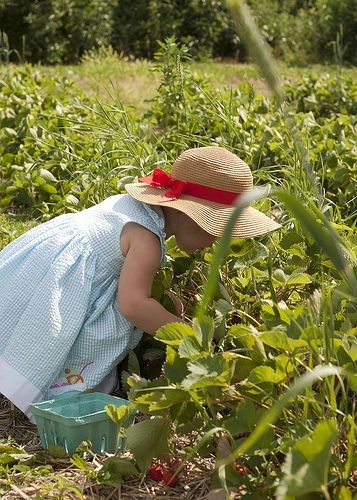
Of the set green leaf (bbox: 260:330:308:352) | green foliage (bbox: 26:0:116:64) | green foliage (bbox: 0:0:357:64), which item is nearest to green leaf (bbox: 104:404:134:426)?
green leaf (bbox: 260:330:308:352)

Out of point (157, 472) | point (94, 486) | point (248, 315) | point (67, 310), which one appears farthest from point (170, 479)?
point (67, 310)

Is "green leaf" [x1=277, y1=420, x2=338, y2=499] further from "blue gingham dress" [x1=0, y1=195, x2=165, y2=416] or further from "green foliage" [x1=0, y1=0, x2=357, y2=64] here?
"green foliage" [x1=0, y1=0, x2=357, y2=64]

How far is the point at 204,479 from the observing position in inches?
91.7

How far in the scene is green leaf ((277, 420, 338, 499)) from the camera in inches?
66.2

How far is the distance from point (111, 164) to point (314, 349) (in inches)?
99.2

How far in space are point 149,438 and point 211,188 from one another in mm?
897

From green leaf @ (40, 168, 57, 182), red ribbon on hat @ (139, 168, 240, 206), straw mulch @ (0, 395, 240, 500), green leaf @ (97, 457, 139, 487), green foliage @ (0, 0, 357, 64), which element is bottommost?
Result: green foliage @ (0, 0, 357, 64)

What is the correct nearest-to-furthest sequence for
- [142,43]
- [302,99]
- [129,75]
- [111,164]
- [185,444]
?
[185,444], [111,164], [302,99], [129,75], [142,43]

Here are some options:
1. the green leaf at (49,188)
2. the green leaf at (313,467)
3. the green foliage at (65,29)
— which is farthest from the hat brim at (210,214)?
the green foliage at (65,29)

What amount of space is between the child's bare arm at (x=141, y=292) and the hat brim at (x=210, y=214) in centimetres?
14

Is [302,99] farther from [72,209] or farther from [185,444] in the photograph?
[185,444]

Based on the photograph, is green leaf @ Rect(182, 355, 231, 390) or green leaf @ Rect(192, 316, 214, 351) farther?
green leaf @ Rect(192, 316, 214, 351)

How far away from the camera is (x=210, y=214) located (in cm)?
282

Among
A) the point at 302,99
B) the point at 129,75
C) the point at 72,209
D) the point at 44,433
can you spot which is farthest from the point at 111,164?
the point at 129,75
